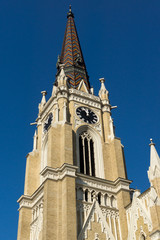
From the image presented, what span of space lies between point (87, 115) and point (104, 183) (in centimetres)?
779

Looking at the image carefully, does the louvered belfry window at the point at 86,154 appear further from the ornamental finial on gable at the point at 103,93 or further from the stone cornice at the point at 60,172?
the ornamental finial on gable at the point at 103,93

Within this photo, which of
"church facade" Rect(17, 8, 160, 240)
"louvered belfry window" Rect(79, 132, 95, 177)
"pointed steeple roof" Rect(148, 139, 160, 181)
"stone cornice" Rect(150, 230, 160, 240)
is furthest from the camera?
"louvered belfry window" Rect(79, 132, 95, 177)

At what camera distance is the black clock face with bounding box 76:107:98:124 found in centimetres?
3791

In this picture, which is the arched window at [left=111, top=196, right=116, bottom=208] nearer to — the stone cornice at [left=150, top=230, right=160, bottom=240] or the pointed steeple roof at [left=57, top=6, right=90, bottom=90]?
the stone cornice at [left=150, top=230, right=160, bottom=240]

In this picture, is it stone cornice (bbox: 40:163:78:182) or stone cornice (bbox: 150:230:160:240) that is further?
stone cornice (bbox: 40:163:78:182)

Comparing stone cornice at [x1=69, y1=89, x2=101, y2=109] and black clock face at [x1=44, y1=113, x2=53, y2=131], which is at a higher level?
stone cornice at [x1=69, y1=89, x2=101, y2=109]

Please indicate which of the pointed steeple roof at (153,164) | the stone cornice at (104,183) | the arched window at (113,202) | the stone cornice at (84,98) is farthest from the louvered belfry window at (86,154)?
the pointed steeple roof at (153,164)

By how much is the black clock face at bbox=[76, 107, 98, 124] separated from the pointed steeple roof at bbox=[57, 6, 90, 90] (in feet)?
15.9

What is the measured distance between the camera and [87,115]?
38.5 metres

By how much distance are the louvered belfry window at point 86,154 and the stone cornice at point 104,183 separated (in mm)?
1286

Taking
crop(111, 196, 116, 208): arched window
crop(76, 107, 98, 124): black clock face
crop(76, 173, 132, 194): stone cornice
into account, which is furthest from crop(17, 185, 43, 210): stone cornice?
crop(76, 107, 98, 124): black clock face

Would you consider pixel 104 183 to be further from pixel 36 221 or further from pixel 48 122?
pixel 48 122

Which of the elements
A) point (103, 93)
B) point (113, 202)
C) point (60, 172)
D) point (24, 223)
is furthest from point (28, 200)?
point (103, 93)

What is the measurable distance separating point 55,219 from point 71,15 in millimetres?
37229
